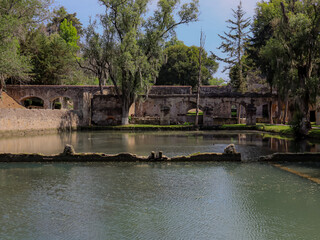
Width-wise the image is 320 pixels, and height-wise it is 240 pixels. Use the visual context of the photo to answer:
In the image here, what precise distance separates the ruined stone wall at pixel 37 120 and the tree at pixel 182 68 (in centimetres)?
2078

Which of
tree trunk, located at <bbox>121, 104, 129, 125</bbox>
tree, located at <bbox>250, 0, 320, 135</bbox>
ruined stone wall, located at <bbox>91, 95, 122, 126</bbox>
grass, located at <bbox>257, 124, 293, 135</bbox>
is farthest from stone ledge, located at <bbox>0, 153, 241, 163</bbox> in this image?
ruined stone wall, located at <bbox>91, 95, 122, 126</bbox>

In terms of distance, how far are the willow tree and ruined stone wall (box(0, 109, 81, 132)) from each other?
6001mm

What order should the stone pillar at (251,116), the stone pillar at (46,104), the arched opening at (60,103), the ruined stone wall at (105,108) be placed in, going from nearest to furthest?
the stone pillar at (251,116) < the ruined stone wall at (105,108) < the stone pillar at (46,104) < the arched opening at (60,103)

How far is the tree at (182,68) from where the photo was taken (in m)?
50.4

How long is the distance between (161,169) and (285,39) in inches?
644

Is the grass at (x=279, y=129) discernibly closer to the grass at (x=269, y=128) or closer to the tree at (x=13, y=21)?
the grass at (x=269, y=128)

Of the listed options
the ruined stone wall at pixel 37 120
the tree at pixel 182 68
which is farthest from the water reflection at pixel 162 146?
the tree at pixel 182 68

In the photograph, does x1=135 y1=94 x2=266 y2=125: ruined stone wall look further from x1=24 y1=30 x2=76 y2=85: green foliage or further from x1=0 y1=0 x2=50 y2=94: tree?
x1=0 y1=0 x2=50 y2=94: tree

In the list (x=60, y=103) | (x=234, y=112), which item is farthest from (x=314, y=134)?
(x=60, y=103)

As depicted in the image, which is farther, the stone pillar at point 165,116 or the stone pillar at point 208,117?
the stone pillar at point 208,117

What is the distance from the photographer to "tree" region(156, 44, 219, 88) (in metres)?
50.4

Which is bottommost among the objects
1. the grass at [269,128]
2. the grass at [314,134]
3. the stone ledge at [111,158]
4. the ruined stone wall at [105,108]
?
the stone ledge at [111,158]

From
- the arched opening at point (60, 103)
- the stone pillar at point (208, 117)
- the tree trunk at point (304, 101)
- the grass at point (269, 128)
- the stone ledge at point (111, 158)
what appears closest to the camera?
the stone ledge at point (111, 158)

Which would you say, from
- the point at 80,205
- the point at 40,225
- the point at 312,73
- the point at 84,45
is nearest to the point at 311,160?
the point at 80,205
